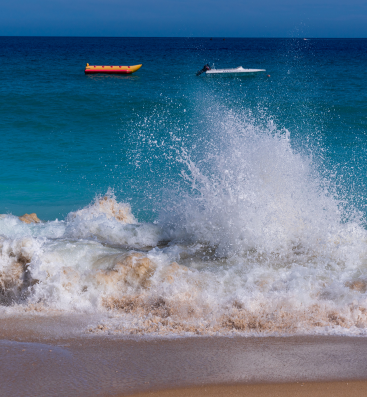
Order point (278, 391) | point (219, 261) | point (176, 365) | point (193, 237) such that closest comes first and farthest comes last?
1. point (278, 391)
2. point (176, 365)
3. point (219, 261)
4. point (193, 237)

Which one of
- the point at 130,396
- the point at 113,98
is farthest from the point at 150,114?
the point at 130,396

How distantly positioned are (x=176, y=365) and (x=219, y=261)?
2025 mm

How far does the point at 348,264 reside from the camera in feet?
15.9

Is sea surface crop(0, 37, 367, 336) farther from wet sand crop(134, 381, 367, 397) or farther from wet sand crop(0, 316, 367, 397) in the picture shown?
wet sand crop(134, 381, 367, 397)

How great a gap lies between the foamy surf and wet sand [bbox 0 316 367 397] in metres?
0.22

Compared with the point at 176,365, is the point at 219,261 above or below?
above

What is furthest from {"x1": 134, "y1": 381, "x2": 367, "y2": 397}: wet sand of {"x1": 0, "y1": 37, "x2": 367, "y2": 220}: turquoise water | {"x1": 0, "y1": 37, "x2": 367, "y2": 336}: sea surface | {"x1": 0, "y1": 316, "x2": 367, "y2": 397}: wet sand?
{"x1": 0, "y1": 37, "x2": 367, "y2": 220}: turquoise water

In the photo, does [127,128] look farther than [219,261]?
Yes

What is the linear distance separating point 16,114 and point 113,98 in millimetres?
4728

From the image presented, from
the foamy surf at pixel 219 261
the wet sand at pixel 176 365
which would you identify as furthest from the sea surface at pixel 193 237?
the wet sand at pixel 176 365

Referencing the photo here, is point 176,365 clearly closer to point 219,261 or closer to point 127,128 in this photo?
point 219,261

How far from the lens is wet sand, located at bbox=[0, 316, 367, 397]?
2834mm

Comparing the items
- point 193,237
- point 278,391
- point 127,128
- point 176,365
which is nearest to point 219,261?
point 193,237

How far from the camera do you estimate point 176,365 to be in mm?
3092
